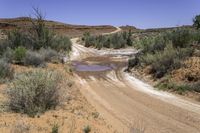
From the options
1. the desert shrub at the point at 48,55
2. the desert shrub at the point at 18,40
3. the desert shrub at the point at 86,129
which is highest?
the desert shrub at the point at 86,129

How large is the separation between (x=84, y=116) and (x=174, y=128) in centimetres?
289

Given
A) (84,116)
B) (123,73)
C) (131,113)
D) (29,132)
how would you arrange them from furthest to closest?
(123,73) → (131,113) → (84,116) → (29,132)

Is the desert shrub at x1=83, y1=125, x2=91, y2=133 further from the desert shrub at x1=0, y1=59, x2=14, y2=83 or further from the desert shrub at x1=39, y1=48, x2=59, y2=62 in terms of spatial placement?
the desert shrub at x1=39, y1=48, x2=59, y2=62

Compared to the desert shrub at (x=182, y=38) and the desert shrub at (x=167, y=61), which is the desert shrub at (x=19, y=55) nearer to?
the desert shrub at (x=167, y=61)

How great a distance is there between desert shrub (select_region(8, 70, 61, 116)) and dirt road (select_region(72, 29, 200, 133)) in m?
2.18

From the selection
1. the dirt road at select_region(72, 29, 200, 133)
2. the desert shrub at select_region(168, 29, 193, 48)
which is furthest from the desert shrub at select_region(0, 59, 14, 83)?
the desert shrub at select_region(168, 29, 193, 48)

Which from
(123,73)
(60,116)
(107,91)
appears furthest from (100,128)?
(123,73)

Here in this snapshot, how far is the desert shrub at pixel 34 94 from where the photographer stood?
11.4m

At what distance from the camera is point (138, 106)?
1509cm

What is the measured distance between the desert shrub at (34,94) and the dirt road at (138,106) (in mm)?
2180

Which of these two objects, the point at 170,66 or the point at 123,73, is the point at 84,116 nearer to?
the point at 170,66

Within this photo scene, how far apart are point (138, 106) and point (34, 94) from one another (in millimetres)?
4982

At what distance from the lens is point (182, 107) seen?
589 inches

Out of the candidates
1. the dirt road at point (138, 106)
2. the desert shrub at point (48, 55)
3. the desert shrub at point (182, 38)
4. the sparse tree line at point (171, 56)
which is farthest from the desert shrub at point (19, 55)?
the desert shrub at point (182, 38)
